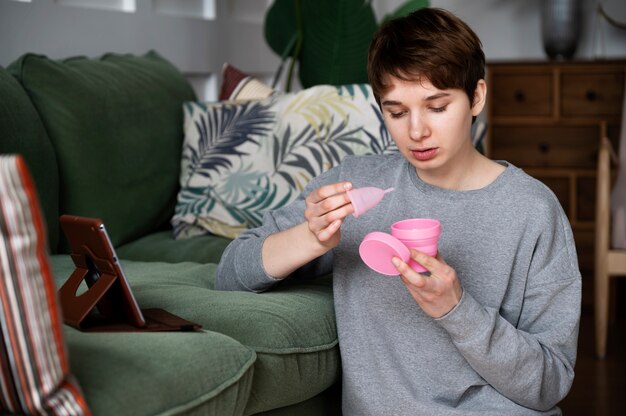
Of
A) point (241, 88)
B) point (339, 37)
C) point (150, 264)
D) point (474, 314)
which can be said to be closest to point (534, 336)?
point (474, 314)

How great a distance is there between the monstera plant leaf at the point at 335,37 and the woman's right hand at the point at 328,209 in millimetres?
1495

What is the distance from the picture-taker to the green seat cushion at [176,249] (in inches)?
A: 85.0

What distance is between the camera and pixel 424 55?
1.43 metres

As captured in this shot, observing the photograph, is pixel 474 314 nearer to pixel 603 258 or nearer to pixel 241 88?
pixel 241 88

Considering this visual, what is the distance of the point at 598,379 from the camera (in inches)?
110

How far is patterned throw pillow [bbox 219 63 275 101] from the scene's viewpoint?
248 cm

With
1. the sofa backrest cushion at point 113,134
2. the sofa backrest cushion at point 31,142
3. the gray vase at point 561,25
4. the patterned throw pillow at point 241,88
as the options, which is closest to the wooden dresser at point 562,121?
the gray vase at point 561,25

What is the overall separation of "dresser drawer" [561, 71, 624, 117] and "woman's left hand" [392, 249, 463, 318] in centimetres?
257

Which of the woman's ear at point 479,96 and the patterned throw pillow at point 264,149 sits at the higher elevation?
the woman's ear at point 479,96

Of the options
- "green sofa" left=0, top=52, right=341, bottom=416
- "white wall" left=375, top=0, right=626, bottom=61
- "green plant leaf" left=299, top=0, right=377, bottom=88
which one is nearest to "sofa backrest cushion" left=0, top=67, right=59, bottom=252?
"green sofa" left=0, top=52, right=341, bottom=416

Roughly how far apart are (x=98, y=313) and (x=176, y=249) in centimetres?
74

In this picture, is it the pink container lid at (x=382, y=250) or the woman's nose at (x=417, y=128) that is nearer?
the pink container lid at (x=382, y=250)

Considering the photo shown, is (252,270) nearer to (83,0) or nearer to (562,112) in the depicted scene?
(83,0)

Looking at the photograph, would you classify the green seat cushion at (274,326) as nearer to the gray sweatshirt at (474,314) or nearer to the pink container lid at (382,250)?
the gray sweatshirt at (474,314)
